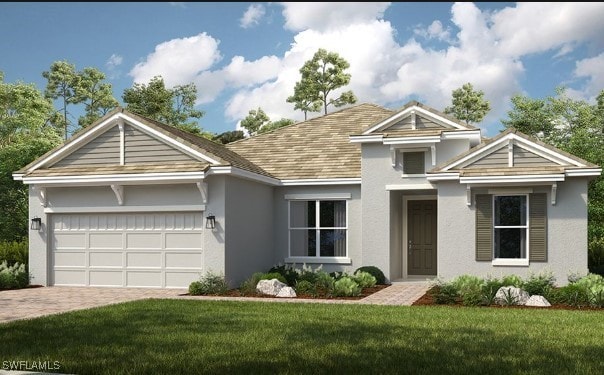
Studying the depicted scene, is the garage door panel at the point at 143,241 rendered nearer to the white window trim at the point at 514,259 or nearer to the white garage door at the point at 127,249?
the white garage door at the point at 127,249

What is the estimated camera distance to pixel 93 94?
49750mm

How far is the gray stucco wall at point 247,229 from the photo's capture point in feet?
59.5

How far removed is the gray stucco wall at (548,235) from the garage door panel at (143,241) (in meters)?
8.03

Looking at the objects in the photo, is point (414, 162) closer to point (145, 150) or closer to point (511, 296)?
point (511, 296)

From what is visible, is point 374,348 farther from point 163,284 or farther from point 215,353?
point 163,284

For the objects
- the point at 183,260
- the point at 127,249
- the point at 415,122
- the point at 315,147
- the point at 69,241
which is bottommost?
the point at 183,260

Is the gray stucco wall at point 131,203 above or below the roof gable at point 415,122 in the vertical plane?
below

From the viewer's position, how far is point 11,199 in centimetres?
3256

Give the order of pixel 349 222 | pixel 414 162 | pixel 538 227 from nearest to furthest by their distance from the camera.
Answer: pixel 538 227 → pixel 414 162 → pixel 349 222

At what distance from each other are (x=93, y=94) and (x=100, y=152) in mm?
32813

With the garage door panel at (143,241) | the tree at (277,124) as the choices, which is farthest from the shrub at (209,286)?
the tree at (277,124)

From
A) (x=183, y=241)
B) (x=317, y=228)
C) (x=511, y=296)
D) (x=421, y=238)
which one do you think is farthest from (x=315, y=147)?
(x=511, y=296)

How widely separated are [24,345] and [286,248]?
1264 cm

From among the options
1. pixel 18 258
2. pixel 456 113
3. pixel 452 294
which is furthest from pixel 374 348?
pixel 456 113
